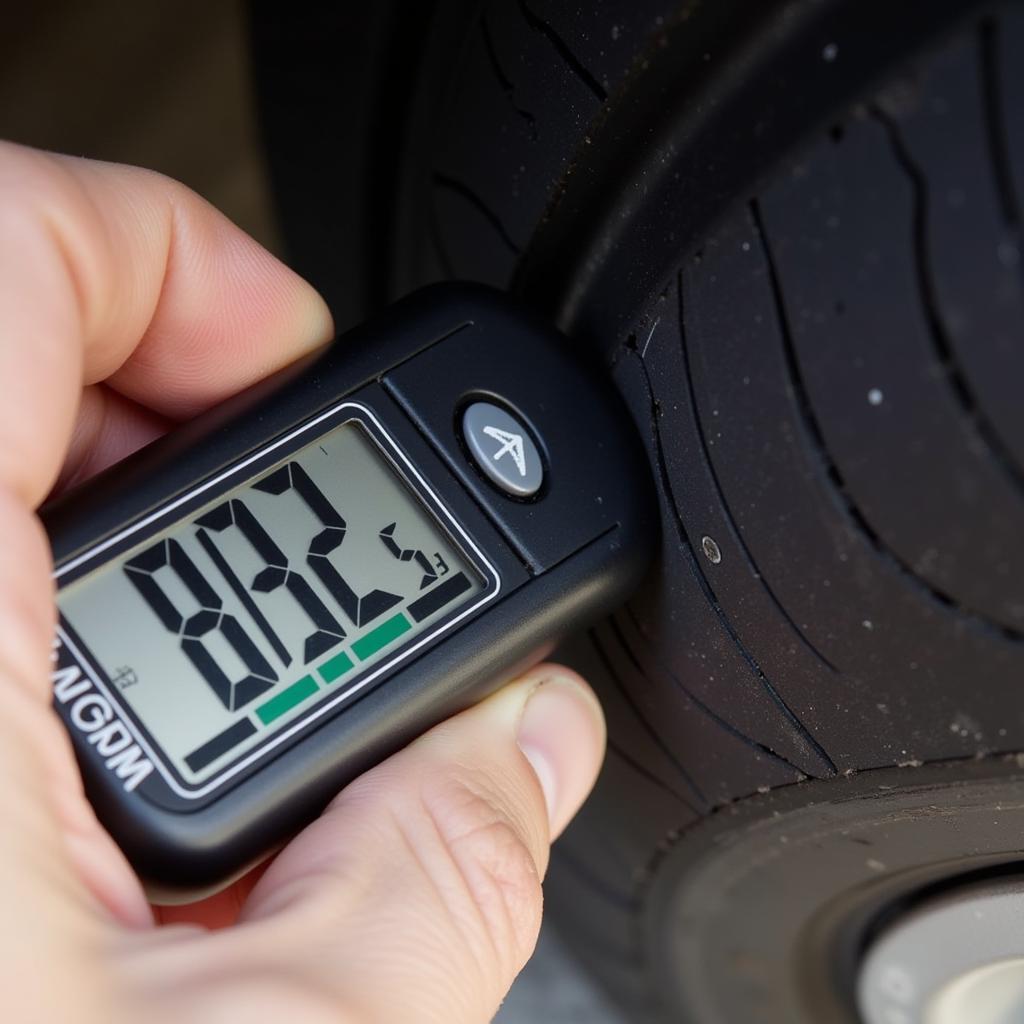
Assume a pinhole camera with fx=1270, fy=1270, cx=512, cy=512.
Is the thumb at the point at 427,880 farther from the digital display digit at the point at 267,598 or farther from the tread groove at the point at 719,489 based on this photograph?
the tread groove at the point at 719,489

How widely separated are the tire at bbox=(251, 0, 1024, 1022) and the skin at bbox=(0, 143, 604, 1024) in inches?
4.8

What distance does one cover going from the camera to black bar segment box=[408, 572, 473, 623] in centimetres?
68

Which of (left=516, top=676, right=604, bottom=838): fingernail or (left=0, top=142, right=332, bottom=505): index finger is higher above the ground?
(left=0, top=142, right=332, bottom=505): index finger

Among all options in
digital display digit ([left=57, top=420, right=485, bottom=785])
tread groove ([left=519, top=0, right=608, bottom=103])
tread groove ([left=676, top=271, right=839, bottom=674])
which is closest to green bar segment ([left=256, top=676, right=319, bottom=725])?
digital display digit ([left=57, top=420, right=485, bottom=785])

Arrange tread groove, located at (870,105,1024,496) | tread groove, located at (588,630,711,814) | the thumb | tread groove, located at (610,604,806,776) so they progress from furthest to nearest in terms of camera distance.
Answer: tread groove, located at (588,630,711,814) → tread groove, located at (610,604,806,776) → the thumb → tread groove, located at (870,105,1024,496)

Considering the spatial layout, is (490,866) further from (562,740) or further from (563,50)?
(563,50)

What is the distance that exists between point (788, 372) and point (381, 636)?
0.26m

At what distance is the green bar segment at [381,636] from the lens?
669mm

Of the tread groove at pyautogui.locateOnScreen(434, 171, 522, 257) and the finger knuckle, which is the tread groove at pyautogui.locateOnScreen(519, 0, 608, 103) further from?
the finger knuckle

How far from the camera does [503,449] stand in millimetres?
703

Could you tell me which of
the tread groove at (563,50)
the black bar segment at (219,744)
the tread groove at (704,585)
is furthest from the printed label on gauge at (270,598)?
the tread groove at (563,50)

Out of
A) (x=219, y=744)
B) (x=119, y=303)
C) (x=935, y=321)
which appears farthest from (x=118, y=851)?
(x=935, y=321)

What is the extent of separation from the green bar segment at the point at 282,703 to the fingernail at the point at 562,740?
13 cm

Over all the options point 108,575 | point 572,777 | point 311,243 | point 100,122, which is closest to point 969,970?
point 572,777
